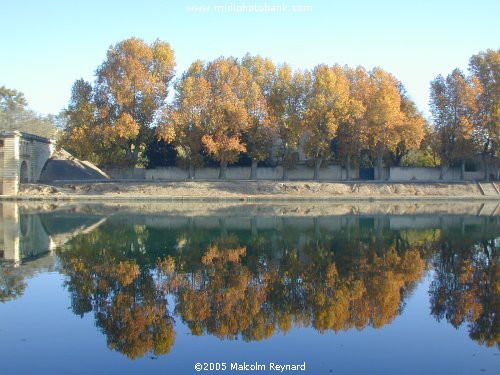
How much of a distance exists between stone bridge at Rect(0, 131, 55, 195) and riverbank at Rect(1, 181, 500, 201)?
4.61 feet

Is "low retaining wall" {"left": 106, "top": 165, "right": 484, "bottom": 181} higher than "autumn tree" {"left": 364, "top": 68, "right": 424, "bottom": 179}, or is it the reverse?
"autumn tree" {"left": 364, "top": 68, "right": 424, "bottom": 179}

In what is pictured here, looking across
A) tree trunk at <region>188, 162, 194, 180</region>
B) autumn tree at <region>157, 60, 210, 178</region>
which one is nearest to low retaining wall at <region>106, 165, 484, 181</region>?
tree trunk at <region>188, 162, 194, 180</region>

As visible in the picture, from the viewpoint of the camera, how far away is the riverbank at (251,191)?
51375 mm

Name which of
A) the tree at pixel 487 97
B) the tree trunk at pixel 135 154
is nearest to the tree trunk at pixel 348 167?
the tree at pixel 487 97

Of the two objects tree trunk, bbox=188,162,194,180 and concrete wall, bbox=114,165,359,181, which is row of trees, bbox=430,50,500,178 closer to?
concrete wall, bbox=114,165,359,181

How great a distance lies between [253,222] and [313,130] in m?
25.4

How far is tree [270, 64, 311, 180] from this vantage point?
184ft

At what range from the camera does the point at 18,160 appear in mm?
54594

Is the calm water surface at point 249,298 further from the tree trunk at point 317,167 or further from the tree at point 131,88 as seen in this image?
the tree trunk at point 317,167

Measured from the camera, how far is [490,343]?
1109cm

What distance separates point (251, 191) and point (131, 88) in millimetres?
15154

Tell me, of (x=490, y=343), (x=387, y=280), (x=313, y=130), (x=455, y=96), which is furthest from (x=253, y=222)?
(x=455, y=96)

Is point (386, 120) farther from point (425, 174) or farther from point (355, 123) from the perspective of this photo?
point (425, 174)

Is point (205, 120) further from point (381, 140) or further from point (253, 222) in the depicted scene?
point (253, 222)
